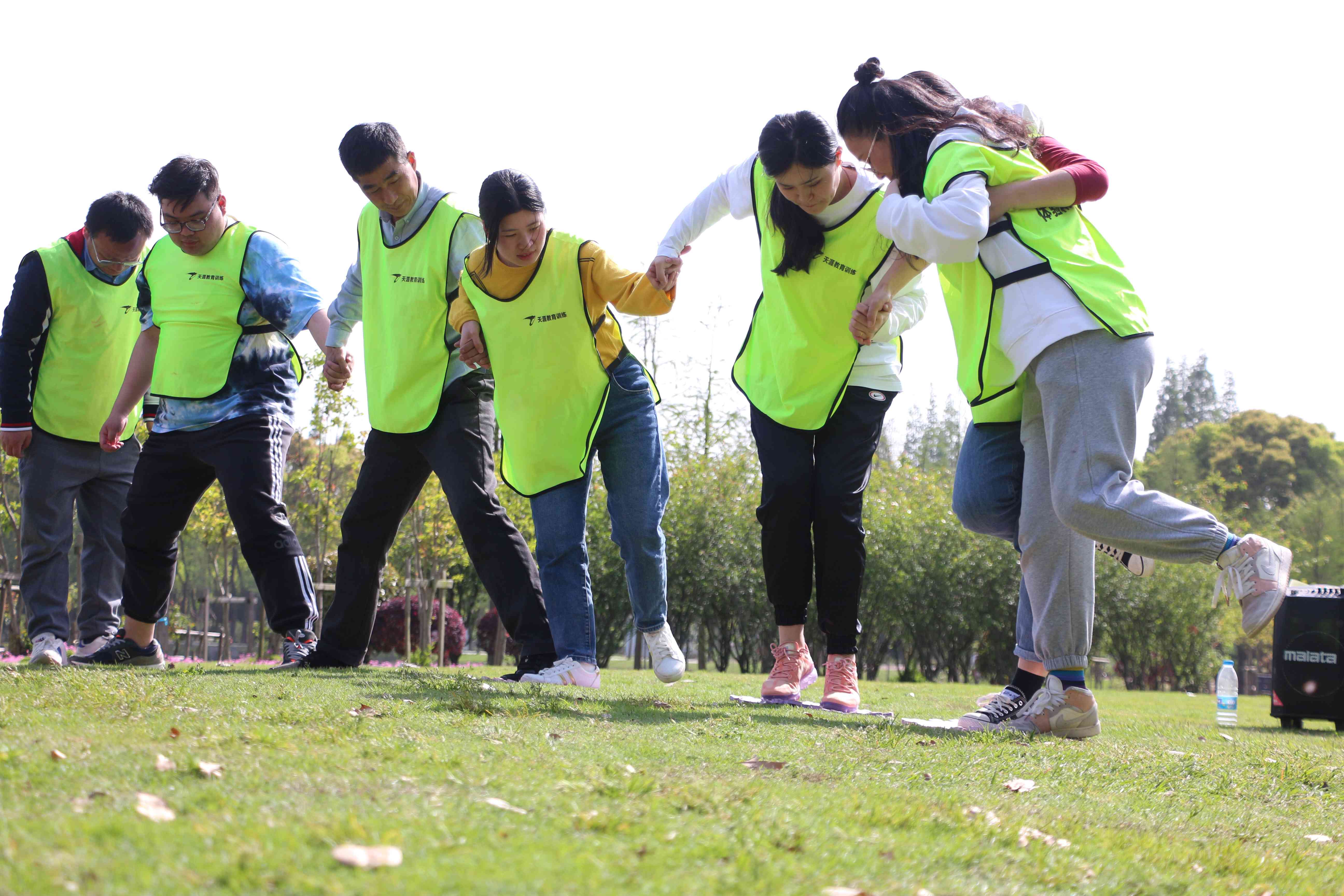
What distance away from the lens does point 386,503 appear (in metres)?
5.03

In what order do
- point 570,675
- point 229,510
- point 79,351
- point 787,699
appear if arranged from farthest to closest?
point 79,351 < point 229,510 < point 570,675 < point 787,699

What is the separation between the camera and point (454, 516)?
495 cm

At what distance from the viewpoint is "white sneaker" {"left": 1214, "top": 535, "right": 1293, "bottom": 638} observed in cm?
338

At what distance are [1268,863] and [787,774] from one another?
102cm

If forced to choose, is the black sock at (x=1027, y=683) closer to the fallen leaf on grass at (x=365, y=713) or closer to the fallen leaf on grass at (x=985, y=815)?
the fallen leaf on grass at (x=985, y=815)

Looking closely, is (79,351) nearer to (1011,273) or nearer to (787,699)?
(787,699)

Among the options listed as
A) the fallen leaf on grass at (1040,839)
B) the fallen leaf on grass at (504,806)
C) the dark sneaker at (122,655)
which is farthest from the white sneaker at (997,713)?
the dark sneaker at (122,655)

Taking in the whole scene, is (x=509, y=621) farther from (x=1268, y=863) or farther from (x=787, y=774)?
(x=1268, y=863)

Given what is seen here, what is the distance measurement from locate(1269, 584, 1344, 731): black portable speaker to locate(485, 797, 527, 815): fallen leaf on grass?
19.1 ft

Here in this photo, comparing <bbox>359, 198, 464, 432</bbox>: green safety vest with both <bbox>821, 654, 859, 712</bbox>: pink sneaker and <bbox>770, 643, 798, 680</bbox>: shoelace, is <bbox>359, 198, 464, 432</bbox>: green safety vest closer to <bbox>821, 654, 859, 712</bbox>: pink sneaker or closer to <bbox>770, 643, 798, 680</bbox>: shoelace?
<bbox>770, 643, 798, 680</bbox>: shoelace

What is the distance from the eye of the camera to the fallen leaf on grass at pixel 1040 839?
83.8 inches

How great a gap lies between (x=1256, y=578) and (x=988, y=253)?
4.43 ft

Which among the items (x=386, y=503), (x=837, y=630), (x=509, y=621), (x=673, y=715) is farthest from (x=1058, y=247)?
(x=386, y=503)

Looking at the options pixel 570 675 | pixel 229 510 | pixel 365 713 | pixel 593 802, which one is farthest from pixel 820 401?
pixel 229 510
